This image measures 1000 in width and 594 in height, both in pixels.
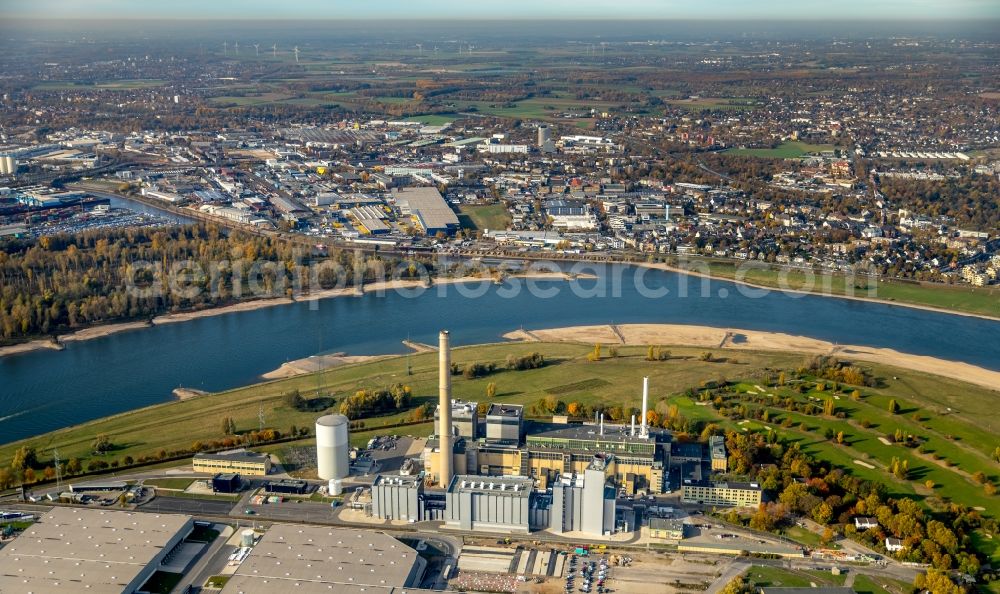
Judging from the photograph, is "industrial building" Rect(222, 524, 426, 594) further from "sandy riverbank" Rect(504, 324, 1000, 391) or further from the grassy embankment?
"sandy riverbank" Rect(504, 324, 1000, 391)

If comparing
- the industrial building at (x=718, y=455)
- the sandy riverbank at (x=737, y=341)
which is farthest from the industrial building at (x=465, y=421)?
the sandy riverbank at (x=737, y=341)

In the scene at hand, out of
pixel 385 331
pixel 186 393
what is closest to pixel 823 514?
pixel 385 331

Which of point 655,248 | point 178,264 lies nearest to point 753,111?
point 655,248

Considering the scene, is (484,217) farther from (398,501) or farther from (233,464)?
(398,501)

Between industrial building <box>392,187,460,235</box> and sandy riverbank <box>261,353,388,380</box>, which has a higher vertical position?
industrial building <box>392,187,460,235</box>

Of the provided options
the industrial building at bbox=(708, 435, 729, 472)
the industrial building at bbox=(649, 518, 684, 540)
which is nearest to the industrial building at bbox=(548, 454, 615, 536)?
the industrial building at bbox=(649, 518, 684, 540)

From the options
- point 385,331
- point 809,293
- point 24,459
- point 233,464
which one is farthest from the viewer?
point 809,293
